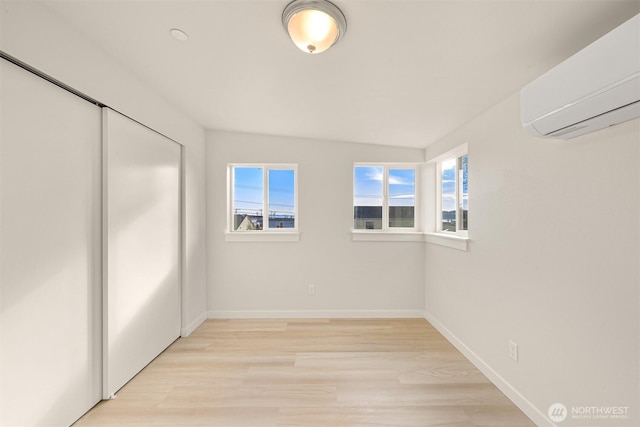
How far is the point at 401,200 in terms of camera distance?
3537mm

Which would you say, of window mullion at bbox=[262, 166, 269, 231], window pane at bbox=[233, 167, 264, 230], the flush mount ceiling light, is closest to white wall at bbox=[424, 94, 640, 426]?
the flush mount ceiling light

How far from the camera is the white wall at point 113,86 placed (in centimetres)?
131

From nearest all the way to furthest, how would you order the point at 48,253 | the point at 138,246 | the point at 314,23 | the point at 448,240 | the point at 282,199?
the point at 314,23 < the point at 48,253 < the point at 138,246 < the point at 448,240 < the point at 282,199

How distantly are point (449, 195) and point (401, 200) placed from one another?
2.03ft

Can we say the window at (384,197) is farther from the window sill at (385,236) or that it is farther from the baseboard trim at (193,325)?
the baseboard trim at (193,325)

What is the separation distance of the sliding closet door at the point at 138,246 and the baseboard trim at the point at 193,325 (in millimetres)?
109

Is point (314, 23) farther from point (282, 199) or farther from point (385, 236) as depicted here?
point (385, 236)

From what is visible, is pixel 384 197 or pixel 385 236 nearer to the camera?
pixel 385 236

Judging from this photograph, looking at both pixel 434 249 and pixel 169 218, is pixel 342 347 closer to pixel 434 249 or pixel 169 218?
pixel 434 249

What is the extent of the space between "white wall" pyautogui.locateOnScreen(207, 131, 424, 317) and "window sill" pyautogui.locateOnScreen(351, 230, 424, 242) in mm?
54

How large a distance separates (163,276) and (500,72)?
Result: 9.84 ft

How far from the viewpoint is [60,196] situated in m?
1.54

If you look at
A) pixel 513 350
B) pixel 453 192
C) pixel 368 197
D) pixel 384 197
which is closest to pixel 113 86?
pixel 368 197

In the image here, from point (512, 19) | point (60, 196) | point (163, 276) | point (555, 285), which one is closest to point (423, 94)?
point (512, 19)
